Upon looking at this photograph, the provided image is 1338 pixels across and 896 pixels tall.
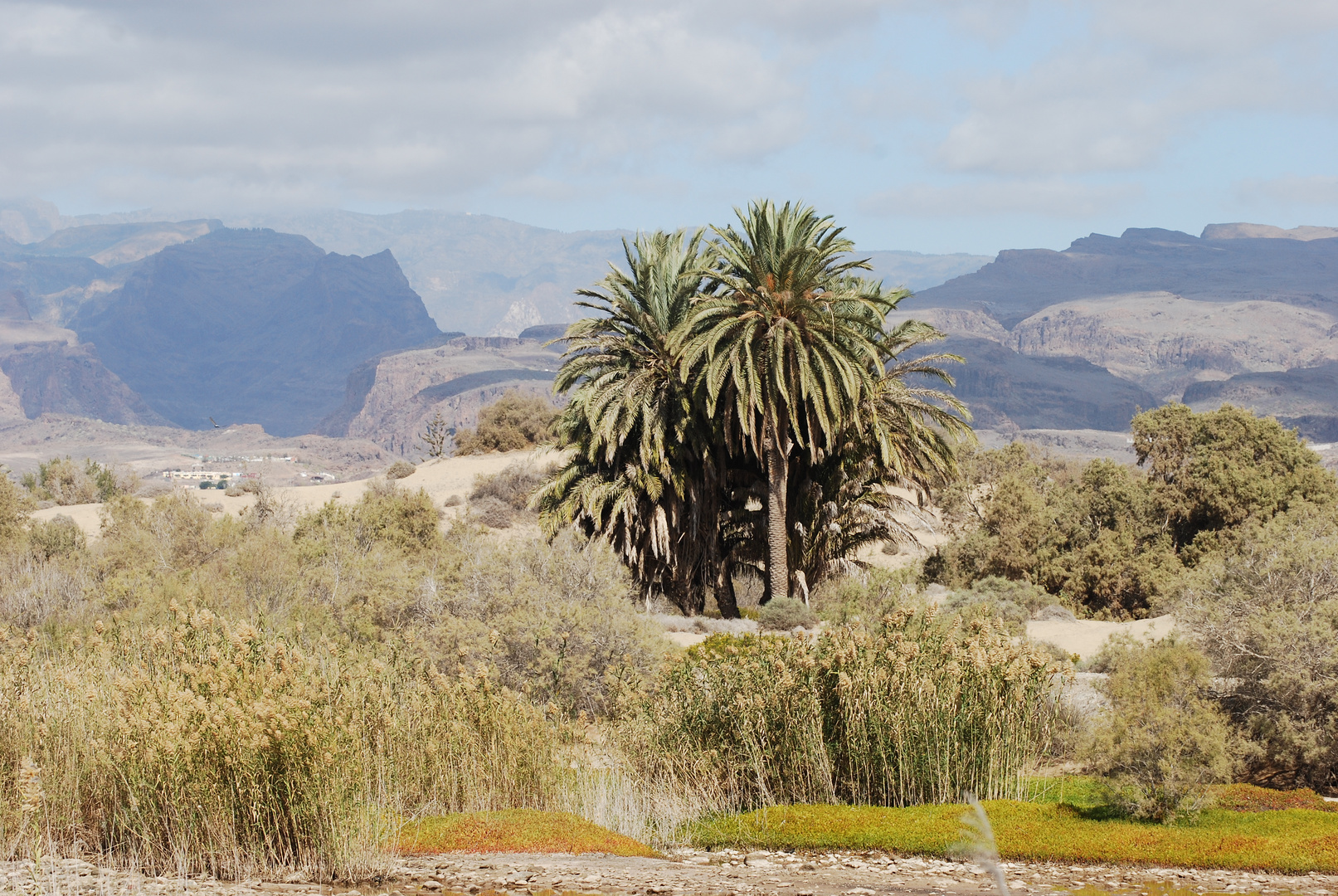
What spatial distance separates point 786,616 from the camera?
870 inches

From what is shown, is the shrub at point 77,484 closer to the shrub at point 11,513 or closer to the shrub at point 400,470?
the shrub at point 400,470

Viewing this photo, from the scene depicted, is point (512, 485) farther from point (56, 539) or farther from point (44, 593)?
point (44, 593)

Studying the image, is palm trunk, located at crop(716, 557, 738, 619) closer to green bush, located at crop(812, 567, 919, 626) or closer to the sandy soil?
green bush, located at crop(812, 567, 919, 626)

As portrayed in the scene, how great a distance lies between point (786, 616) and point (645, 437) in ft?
16.0

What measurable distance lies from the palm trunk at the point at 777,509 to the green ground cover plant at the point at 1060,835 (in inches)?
499

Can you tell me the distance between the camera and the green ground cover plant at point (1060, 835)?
8961 mm

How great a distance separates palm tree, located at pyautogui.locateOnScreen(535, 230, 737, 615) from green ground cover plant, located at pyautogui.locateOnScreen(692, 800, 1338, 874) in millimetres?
13550

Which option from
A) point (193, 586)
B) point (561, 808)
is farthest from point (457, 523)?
point (561, 808)

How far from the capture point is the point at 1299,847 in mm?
8922

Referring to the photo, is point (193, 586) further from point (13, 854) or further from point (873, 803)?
point (873, 803)

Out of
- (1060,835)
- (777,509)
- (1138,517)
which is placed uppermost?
(777,509)

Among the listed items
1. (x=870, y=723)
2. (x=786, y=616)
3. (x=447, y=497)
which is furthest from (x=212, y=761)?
(x=447, y=497)

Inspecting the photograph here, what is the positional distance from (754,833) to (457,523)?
74.3 feet

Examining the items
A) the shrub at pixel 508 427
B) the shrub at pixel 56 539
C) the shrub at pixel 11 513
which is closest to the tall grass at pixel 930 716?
the shrub at pixel 56 539
